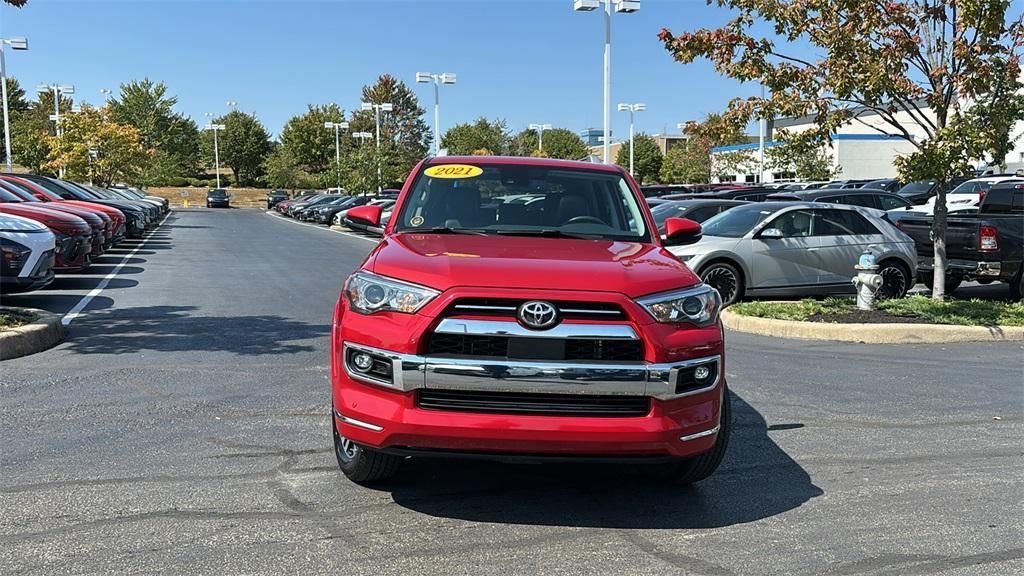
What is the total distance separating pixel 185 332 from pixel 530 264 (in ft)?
20.8

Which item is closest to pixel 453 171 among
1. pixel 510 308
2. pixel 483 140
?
pixel 510 308

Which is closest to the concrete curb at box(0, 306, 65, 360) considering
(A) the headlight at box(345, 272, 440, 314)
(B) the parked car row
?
(B) the parked car row

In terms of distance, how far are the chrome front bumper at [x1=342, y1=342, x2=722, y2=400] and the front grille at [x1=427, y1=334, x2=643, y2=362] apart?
4 cm

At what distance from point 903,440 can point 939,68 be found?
6.10 metres

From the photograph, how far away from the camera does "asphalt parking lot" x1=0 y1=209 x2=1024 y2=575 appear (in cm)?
386

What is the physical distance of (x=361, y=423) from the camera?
4.08 m

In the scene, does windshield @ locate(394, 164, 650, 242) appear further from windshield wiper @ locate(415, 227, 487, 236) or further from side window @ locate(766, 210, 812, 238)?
side window @ locate(766, 210, 812, 238)

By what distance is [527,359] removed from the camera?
12.8 ft

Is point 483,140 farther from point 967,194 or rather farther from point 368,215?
point 368,215

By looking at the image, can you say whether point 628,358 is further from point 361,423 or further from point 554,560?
point 361,423

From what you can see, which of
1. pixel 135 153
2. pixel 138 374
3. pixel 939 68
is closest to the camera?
pixel 138 374

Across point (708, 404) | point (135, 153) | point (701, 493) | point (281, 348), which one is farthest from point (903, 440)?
point (135, 153)

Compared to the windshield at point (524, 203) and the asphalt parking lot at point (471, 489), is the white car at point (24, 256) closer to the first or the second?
the asphalt parking lot at point (471, 489)

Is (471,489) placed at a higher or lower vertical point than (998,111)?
lower
